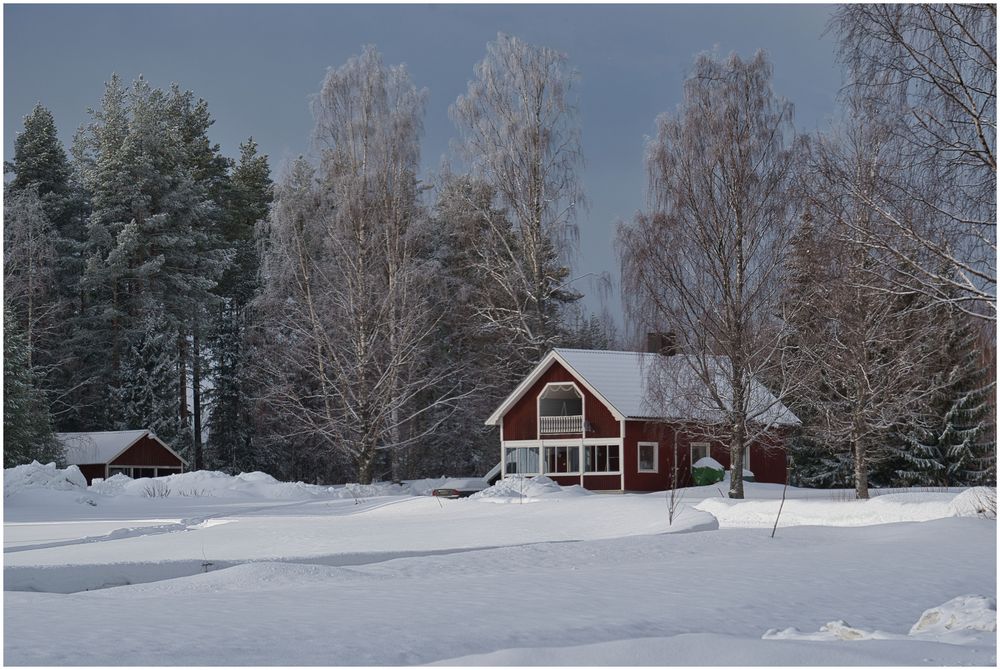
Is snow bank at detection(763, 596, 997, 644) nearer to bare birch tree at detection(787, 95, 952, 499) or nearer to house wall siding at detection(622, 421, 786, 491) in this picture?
bare birch tree at detection(787, 95, 952, 499)

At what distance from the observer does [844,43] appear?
1327cm

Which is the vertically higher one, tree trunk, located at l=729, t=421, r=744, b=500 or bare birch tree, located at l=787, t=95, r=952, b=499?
bare birch tree, located at l=787, t=95, r=952, b=499

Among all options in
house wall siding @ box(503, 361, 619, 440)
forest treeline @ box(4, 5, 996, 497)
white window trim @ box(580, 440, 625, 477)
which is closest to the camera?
forest treeline @ box(4, 5, 996, 497)

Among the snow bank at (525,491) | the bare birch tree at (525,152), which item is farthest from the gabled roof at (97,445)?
the snow bank at (525,491)

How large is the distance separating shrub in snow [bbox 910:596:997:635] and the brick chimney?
18889 millimetres

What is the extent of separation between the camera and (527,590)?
32.2 ft

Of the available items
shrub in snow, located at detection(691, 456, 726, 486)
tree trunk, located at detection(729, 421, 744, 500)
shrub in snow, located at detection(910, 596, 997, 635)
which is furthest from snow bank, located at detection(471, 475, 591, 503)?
shrub in snow, located at detection(910, 596, 997, 635)

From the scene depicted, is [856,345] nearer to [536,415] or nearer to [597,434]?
[597,434]

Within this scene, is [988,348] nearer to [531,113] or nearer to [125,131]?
[531,113]

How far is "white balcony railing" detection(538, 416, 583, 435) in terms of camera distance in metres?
37.5

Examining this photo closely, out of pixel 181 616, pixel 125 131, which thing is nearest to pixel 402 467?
pixel 125 131

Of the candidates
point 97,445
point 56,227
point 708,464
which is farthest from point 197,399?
point 708,464

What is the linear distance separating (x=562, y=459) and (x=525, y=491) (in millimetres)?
9826

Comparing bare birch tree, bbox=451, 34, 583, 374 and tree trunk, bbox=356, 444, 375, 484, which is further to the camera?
tree trunk, bbox=356, 444, 375, 484
